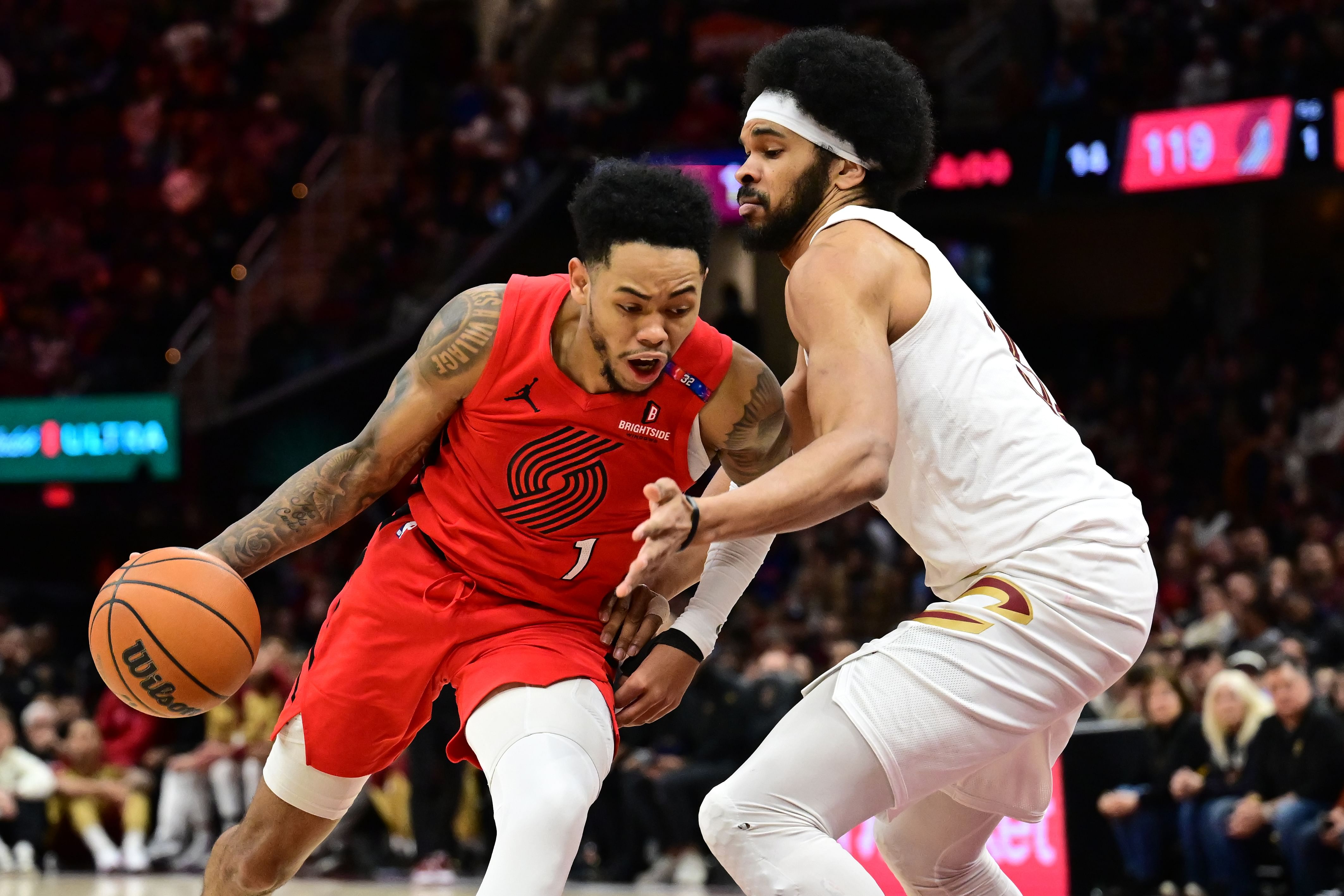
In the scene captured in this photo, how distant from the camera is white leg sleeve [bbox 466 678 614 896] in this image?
3.35 m

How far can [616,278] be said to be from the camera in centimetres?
360

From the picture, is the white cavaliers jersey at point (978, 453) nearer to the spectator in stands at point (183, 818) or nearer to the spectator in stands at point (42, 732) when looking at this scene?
the spectator in stands at point (183, 818)

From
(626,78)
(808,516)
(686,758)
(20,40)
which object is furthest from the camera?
(20,40)

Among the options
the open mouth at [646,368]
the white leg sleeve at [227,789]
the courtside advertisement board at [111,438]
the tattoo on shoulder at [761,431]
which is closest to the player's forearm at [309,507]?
the open mouth at [646,368]

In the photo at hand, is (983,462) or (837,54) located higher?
(837,54)

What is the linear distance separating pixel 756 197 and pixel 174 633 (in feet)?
5.57

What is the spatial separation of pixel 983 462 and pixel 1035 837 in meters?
4.94

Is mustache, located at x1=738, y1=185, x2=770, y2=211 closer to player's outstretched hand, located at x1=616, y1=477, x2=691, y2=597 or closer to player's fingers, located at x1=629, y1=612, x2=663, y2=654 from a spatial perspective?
player's outstretched hand, located at x1=616, y1=477, x2=691, y2=597

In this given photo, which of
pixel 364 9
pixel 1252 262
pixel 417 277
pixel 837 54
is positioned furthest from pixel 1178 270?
pixel 837 54

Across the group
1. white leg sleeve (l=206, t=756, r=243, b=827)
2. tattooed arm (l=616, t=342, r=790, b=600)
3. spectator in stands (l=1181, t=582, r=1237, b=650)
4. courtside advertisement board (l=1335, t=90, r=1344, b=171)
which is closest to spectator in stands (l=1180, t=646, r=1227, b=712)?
spectator in stands (l=1181, t=582, r=1237, b=650)

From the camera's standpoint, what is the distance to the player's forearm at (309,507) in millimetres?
3943

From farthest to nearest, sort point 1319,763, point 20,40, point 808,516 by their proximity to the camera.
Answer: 1. point 20,40
2. point 1319,763
3. point 808,516

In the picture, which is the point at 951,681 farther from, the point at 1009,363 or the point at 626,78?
the point at 626,78

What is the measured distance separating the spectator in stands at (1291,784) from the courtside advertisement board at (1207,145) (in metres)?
5.19
